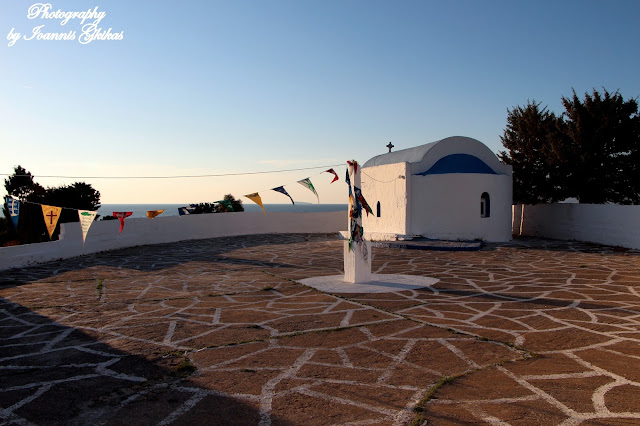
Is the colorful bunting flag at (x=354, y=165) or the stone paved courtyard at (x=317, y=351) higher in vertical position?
the colorful bunting flag at (x=354, y=165)

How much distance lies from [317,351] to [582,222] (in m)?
19.3

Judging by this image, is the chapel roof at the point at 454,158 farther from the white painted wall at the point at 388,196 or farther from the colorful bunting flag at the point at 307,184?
the colorful bunting flag at the point at 307,184

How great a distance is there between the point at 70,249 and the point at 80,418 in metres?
14.6

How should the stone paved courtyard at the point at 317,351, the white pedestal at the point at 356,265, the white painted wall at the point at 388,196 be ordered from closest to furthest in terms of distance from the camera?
the stone paved courtyard at the point at 317,351 → the white pedestal at the point at 356,265 → the white painted wall at the point at 388,196

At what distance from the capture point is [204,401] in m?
4.55

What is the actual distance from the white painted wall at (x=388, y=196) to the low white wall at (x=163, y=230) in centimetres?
625

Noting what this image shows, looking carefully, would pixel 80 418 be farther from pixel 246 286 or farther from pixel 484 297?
pixel 484 297

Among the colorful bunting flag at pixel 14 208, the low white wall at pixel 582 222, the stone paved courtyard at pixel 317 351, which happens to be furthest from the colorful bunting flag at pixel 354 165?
the low white wall at pixel 582 222

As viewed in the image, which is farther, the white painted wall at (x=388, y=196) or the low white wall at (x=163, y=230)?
the white painted wall at (x=388, y=196)

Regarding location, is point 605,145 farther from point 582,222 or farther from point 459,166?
point 459,166

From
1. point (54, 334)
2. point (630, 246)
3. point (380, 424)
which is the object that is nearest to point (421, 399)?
point (380, 424)

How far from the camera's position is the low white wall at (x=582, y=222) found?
1836 cm

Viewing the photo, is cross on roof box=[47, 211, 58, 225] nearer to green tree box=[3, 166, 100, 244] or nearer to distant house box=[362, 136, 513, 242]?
green tree box=[3, 166, 100, 244]

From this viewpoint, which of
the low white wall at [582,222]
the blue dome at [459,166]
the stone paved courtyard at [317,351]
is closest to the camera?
the stone paved courtyard at [317,351]
